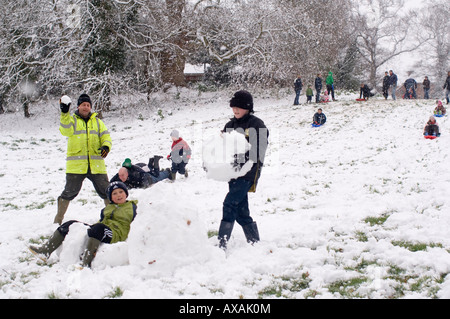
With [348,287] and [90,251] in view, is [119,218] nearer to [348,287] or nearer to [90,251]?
[90,251]

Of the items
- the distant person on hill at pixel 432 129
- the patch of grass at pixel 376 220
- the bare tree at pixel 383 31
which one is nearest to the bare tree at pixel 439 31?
the bare tree at pixel 383 31

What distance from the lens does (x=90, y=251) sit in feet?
12.7

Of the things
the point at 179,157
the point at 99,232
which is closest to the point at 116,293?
the point at 99,232

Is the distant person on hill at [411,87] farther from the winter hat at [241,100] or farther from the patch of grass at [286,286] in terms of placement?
the patch of grass at [286,286]

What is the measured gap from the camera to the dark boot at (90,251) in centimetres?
383

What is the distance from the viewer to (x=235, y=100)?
426cm

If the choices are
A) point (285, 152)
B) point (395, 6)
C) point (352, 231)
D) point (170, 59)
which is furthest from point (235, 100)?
point (395, 6)

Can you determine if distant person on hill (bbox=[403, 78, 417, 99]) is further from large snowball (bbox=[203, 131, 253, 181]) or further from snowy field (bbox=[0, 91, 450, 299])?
large snowball (bbox=[203, 131, 253, 181])

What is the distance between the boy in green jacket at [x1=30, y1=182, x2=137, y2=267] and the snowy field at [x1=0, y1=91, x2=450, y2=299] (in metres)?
0.14

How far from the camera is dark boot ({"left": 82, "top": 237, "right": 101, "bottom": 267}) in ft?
12.6

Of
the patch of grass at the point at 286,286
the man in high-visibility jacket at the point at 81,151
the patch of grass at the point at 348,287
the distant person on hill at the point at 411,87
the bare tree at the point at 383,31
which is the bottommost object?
the patch of grass at the point at 286,286

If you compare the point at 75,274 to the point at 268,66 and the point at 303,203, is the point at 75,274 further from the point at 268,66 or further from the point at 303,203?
the point at 268,66

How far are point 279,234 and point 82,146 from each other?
328 centimetres

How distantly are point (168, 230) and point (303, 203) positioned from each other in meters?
3.72
